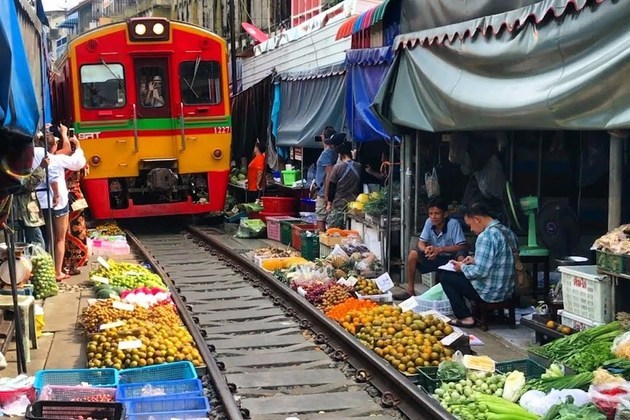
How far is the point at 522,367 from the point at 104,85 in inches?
415

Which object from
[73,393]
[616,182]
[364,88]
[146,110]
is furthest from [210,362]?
[146,110]

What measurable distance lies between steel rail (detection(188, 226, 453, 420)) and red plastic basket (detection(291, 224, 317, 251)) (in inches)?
89.4

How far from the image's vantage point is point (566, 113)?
659 centimetres

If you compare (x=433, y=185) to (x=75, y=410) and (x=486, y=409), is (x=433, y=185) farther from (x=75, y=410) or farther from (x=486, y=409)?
(x=75, y=410)

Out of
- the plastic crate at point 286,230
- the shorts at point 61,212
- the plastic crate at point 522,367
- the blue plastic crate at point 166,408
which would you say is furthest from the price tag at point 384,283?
the plastic crate at point 286,230

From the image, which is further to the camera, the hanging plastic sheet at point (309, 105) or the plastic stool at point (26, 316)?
the hanging plastic sheet at point (309, 105)

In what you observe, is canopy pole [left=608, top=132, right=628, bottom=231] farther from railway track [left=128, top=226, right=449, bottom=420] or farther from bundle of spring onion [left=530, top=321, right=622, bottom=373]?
railway track [left=128, top=226, right=449, bottom=420]

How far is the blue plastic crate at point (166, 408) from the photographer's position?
18.1ft

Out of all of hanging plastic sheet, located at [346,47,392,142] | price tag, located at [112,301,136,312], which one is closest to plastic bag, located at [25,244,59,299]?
price tag, located at [112,301,136,312]

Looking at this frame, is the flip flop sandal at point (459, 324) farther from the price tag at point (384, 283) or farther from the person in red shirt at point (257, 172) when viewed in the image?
the person in red shirt at point (257, 172)

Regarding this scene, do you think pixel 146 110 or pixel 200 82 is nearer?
pixel 146 110

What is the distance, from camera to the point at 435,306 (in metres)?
8.74

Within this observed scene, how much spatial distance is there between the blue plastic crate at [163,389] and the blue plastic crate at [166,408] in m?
0.06

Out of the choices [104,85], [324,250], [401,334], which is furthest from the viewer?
[104,85]
